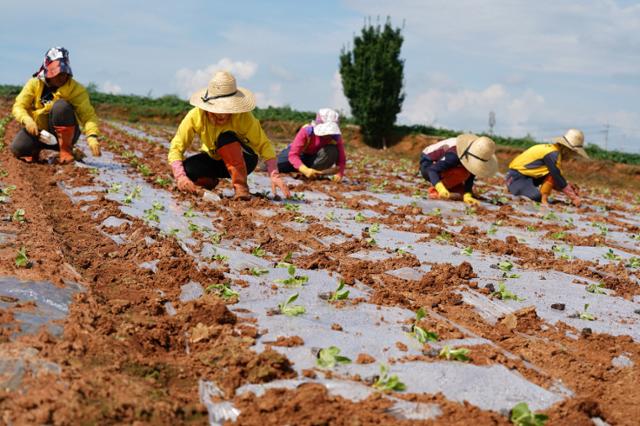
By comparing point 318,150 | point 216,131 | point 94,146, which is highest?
point 216,131

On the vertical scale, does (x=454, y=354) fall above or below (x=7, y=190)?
below

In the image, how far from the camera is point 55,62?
7652 millimetres

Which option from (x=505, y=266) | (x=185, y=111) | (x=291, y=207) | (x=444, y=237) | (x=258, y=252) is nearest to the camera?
(x=258, y=252)

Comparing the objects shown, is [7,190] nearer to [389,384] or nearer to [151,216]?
[151,216]

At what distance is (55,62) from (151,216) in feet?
10.8

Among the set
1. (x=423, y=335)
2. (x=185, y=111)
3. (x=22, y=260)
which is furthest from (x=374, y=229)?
(x=185, y=111)

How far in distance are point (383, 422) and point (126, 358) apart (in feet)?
3.44

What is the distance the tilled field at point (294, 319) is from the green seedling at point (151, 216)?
20 millimetres

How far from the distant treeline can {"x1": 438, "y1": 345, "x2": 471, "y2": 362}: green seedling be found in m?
20.4

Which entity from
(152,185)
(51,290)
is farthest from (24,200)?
(51,290)

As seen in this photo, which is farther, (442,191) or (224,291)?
(442,191)

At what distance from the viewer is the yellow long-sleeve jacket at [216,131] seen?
21.4ft

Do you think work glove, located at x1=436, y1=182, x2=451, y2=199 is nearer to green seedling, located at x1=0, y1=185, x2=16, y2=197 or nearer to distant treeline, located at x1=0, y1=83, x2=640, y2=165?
green seedling, located at x1=0, y1=185, x2=16, y2=197

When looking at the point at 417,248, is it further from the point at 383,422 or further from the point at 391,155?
the point at 391,155
